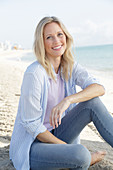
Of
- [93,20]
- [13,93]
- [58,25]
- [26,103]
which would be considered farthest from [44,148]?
[93,20]

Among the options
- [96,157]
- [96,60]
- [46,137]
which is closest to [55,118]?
[46,137]

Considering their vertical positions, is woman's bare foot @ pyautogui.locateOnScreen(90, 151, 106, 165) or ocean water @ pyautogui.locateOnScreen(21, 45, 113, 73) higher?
woman's bare foot @ pyautogui.locateOnScreen(90, 151, 106, 165)

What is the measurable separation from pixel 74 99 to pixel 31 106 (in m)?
0.47

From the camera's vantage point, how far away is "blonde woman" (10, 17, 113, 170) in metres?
1.88

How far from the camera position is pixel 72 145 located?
6.25 feet

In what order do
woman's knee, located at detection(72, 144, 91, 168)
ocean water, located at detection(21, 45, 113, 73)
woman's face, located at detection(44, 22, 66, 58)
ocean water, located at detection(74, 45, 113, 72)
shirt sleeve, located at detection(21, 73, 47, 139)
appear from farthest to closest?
ocean water, located at detection(74, 45, 113, 72)
ocean water, located at detection(21, 45, 113, 73)
woman's face, located at detection(44, 22, 66, 58)
shirt sleeve, located at detection(21, 73, 47, 139)
woman's knee, located at detection(72, 144, 91, 168)

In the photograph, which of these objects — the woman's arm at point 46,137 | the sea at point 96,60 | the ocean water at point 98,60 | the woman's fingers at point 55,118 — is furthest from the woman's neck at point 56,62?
the woman's arm at point 46,137

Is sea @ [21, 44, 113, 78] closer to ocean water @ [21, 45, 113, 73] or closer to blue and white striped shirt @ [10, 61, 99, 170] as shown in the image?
ocean water @ [21, 45, 113, 73]

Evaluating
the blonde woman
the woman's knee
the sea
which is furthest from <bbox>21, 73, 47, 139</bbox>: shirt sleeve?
the sea

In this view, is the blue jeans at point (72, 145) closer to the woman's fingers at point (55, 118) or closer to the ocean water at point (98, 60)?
the woman's fingers at point (55, 118)

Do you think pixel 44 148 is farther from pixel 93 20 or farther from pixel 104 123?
pixel 93 20

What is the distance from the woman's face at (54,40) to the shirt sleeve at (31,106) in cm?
41

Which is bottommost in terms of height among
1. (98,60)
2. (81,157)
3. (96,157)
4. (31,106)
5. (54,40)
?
(98,60)

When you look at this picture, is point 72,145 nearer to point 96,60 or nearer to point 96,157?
point 96,157
